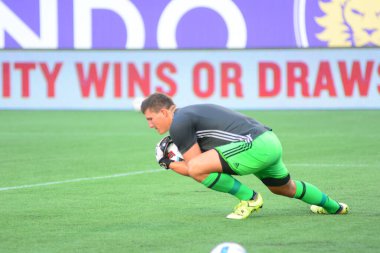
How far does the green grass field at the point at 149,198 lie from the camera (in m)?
8.23

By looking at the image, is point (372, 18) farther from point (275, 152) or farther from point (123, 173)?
point (275, 152)

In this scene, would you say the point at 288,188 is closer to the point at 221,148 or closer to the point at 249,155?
the point at 249,155

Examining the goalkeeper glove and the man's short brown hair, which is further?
the goalkeeper glove

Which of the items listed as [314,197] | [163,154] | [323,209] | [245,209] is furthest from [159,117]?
[323,209]

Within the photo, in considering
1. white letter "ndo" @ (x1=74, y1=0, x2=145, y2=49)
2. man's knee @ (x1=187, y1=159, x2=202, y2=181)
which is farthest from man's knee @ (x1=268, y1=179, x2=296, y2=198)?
white letter "ndo" @ (x1=74, y1=0, x2=145, y2=49)

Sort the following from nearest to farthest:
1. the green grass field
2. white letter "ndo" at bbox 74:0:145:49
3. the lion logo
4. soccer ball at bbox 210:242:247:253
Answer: soccer ball at bbox 210:242:247:253, the green grass field, the lion logo, white letter "ndo" at bbox 74:0:145:49

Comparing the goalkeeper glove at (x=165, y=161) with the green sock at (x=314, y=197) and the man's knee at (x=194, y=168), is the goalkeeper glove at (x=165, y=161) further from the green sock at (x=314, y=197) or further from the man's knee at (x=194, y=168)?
the green sock at (x=314, y=197)

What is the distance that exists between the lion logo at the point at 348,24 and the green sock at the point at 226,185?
51.1ft

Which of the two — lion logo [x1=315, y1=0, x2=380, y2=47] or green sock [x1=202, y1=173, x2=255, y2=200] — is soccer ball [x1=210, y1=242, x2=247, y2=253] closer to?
green sock [x1=202, y1=173, x2=255, y2=200]

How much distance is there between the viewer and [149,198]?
11031 mm

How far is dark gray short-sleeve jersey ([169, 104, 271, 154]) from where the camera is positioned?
9.09 meters

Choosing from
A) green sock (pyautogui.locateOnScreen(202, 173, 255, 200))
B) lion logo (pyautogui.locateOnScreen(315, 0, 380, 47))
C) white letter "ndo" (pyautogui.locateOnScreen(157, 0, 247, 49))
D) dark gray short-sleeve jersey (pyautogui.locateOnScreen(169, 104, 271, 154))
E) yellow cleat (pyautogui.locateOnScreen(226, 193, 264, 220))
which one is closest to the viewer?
dark gray short-sleeve jersey (pyautogui.locateOnScreen(169, 104, 271, 154))

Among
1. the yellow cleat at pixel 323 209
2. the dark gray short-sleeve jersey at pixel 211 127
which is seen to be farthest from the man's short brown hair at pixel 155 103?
the yellow cleat at pixel 323 209

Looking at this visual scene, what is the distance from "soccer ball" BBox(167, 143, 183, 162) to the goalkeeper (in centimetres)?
4
